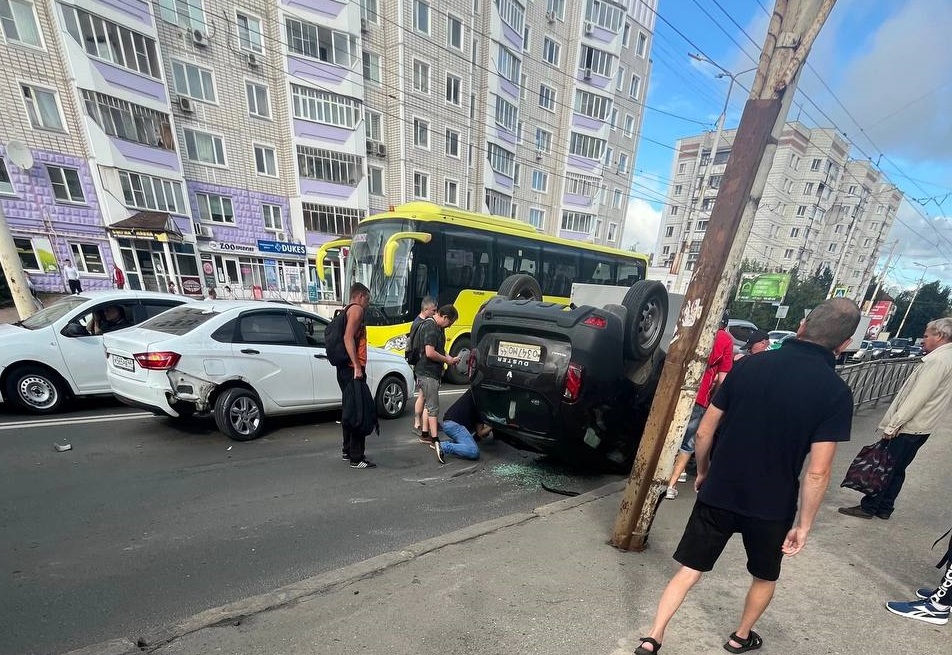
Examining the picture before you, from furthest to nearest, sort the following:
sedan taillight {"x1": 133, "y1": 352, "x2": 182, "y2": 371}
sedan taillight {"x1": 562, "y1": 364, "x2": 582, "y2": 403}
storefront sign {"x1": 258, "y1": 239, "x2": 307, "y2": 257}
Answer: storefront sign {"x1": 258, "y1": 239, "x2": 307, "y2": 257} → sedan taillight {"x1": 133, "y1": 352, "x2": 182, "y2": 371} → sedan taillight {"x1": 562, "y1": 364, "x2": 582, "y2": 403}

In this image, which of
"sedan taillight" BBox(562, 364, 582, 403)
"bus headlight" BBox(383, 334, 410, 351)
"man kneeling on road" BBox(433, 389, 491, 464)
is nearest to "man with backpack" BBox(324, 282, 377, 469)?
"man kneeling on road" BBox(433, 389, 491, 464)

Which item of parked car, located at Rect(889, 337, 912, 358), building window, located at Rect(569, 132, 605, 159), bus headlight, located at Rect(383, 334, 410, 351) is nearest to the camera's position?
bus headlight, located at Rect(383, 334, 410, 351)

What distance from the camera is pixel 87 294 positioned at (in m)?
5.60

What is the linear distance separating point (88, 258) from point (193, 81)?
30.8 feet

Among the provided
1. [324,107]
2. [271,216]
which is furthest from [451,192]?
[271,216]

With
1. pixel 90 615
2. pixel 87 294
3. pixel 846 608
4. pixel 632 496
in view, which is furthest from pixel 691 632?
pixel 87 294

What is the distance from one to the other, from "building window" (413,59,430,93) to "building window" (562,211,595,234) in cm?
1415

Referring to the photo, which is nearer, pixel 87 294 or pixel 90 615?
pixel 90 615

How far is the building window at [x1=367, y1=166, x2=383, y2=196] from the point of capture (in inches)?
894

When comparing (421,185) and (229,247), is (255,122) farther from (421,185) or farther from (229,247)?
(421,185)

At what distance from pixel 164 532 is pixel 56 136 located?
21.2 m

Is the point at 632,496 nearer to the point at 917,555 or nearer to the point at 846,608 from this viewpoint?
the point at 846,608

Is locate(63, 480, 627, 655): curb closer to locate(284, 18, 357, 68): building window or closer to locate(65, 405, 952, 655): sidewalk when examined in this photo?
locate(65, 405, 952, 655): sidewalk

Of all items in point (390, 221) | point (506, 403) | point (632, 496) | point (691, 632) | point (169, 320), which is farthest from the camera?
point (390, 221)
